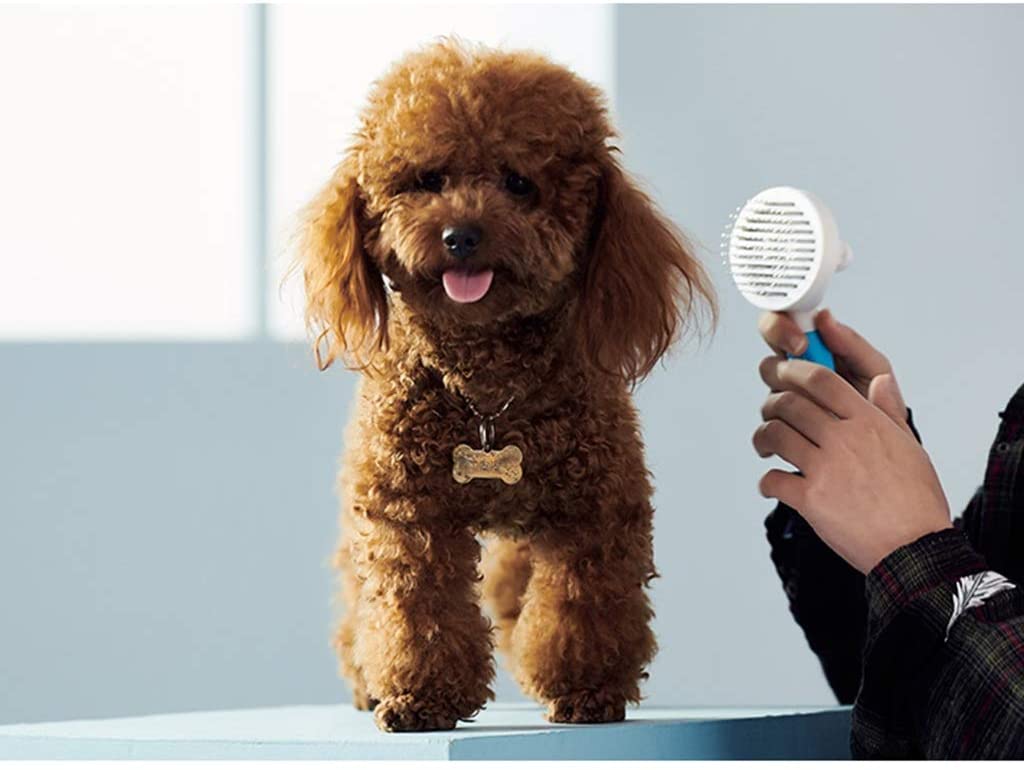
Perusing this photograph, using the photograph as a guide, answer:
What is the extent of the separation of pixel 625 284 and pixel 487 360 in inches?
4.9

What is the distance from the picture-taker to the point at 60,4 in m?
3.49

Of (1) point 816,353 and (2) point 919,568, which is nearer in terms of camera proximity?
(2) point 919,568

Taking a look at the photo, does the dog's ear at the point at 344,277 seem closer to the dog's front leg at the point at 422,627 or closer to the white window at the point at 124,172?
the dog's front leg at the point at 422,627

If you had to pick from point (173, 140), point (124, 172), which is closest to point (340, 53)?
point (173, 140)

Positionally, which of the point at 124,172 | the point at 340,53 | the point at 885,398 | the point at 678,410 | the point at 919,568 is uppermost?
the point at 340,53

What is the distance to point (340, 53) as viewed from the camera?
3430mm

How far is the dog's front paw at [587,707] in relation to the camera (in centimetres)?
130

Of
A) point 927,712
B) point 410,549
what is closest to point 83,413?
point 410,549

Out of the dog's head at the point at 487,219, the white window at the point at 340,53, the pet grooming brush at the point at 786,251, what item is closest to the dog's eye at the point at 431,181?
the dog's head at the point at 487,219

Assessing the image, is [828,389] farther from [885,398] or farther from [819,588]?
[819,588]

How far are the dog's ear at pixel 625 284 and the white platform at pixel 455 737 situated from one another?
291mm

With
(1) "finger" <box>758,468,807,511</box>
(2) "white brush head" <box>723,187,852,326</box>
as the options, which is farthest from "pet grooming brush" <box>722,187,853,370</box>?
(1) "finger" <box>758,468,807,511</box>

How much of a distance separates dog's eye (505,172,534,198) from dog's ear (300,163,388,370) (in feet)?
0.44

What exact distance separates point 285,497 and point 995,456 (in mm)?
2229
